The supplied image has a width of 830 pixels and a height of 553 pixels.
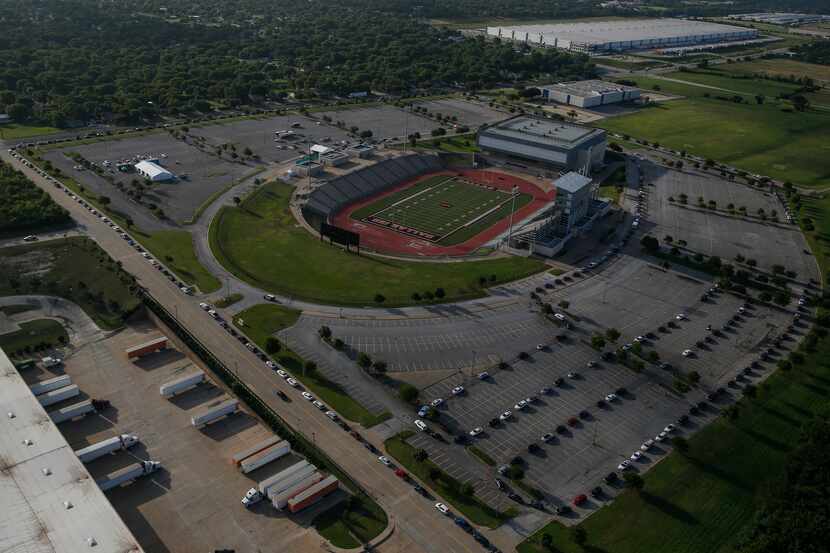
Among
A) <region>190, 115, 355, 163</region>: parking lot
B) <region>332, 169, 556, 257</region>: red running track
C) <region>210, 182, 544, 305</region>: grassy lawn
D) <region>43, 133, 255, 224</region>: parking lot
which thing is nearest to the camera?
<region>210, 182, 544, 305</region>: grassy lawn

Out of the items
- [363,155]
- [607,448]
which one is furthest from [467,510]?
[363,155]

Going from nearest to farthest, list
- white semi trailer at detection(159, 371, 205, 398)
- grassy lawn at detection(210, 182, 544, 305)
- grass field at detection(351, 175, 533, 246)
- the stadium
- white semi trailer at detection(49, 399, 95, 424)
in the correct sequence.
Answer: white semi trailer at detection(49, 399, 95, 424) < white semi trailer at detection(159, 371, 205, 398) < grassy lawn at detection(210, 182, 544, 305) < the stadium < grass field at detection(351, 175, 533, 246)

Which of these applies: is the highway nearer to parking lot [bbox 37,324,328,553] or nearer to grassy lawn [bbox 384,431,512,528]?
grassy lawn [bbox 384,431,512,528]

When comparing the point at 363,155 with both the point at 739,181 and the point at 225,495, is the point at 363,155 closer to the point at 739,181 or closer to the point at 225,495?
the point at 739,181

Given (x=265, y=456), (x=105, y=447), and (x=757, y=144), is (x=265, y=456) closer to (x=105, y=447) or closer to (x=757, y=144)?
(x=105, y=447)

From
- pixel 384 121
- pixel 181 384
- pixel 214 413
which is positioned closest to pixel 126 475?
pixel 214 413

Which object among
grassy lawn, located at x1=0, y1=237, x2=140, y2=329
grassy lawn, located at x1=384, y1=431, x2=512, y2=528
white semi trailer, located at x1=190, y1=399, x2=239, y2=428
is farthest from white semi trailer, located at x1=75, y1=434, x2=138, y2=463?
grassy lawn, located at x1=384, y1=431, x2=512, y2=528
